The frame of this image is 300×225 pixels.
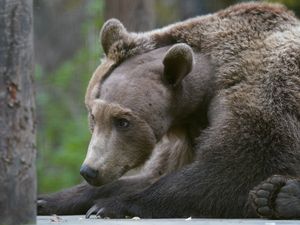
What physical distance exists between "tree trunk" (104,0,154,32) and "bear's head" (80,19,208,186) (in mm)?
3683

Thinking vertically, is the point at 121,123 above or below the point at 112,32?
below

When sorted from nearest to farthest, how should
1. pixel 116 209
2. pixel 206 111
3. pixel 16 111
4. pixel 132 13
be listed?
1. pixel 16 111
2. pixel 116 209
3. pixel 206 111
4. pixel 132 13

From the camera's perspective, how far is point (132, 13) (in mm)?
11602

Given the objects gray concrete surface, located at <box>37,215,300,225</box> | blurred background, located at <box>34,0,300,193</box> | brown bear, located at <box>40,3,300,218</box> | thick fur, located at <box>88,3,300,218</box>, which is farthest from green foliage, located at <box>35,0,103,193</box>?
gray concrete surface, located at <box>37,215,300,225</box>

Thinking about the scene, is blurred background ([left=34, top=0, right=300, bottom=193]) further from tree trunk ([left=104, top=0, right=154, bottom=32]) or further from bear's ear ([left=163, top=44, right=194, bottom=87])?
bear's ear ([left=163, top=44, right=194, bottom=87])

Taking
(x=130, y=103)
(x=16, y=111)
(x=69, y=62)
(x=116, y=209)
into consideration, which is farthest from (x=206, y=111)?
(x=69, y=62)

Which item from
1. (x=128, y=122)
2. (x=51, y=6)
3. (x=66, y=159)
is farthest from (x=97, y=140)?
(x=51, y=6)

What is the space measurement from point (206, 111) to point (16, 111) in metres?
2.68

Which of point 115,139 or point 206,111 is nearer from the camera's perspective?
point 115,139

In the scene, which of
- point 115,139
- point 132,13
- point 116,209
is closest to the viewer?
point 116,209

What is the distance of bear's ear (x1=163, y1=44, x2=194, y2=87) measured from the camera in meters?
7.46

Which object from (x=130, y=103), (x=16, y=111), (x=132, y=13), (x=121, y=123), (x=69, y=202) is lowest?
(x=69, y=202)

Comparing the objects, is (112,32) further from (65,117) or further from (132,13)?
(65,117)

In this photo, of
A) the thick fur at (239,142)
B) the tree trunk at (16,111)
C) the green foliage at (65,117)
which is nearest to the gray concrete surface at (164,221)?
the thick fur at (239,142)
